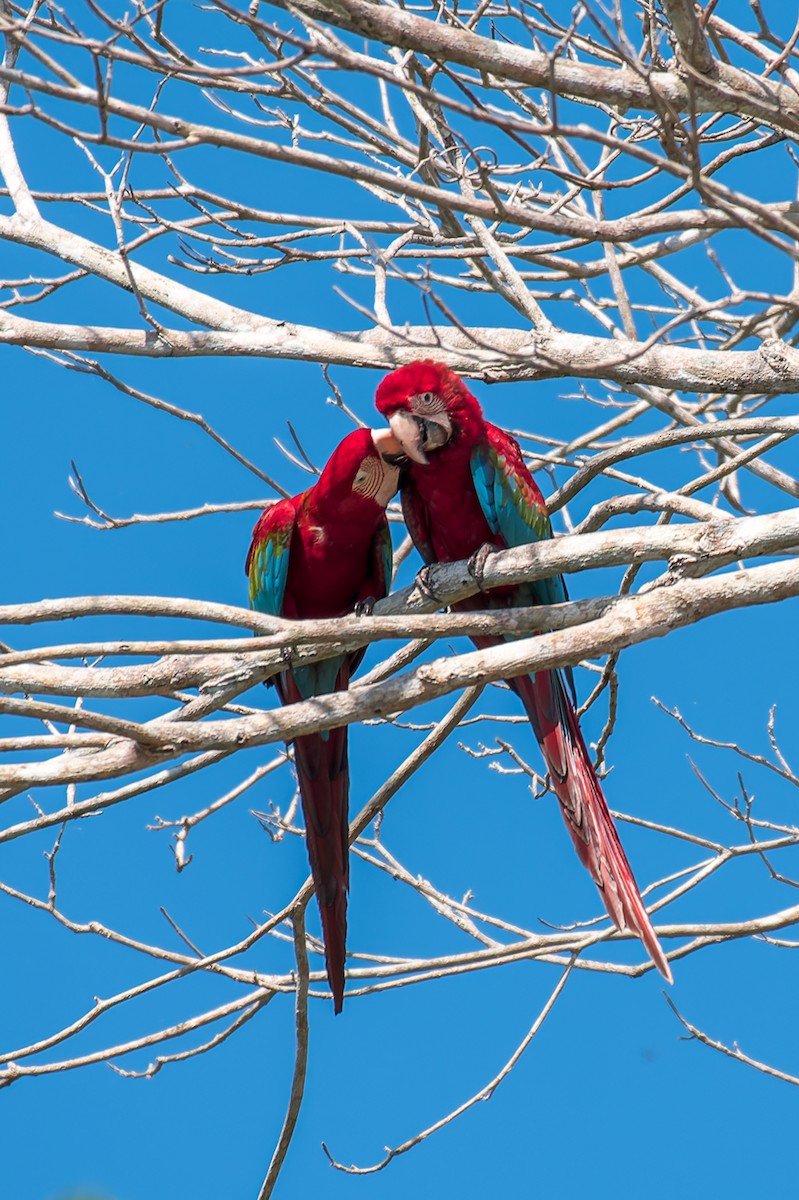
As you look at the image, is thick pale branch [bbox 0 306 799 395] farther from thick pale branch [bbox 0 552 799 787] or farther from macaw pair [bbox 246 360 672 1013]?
thick pale branch [bbox 0 552 799 787]

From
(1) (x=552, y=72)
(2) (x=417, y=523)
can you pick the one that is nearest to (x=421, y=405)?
(2) (x=417, y=523)

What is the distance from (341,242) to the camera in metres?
4.07

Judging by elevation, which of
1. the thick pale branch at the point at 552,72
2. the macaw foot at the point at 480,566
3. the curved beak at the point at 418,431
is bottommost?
the macaw foot at the point at 480,566

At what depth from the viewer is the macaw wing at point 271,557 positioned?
3830 mm

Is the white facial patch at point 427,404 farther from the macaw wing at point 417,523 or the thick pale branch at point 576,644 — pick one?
the thick pale branch at point 576,644

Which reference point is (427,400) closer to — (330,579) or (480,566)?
(480,566)

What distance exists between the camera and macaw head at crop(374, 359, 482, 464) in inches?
136

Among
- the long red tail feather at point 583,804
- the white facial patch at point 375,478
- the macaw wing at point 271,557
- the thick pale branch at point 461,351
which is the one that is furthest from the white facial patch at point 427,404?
the long red tail feather at point 583,804

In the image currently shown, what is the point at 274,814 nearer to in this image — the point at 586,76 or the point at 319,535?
the point at 319,535

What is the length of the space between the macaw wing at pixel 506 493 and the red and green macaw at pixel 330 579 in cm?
27

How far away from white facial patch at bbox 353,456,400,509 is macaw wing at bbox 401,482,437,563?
0.25 feet

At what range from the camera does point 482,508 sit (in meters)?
3.60

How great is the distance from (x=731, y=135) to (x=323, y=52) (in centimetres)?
217

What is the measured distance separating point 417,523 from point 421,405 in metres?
0.42
